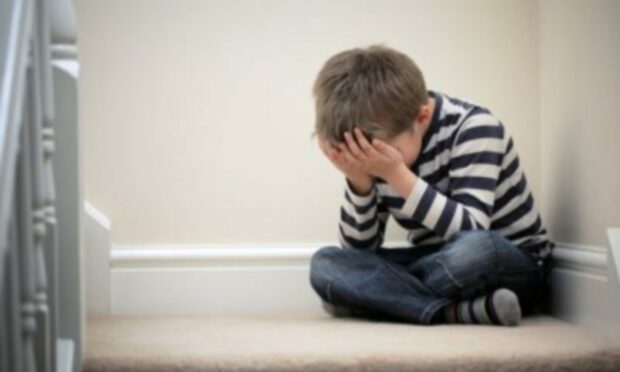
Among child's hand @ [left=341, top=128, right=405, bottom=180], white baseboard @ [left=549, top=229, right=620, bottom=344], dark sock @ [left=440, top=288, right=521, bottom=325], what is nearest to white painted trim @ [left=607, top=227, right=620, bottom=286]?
white baseboard @ [left=549, top=229, right=620, bottom=344]

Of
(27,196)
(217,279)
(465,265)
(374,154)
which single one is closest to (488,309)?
(465,265)

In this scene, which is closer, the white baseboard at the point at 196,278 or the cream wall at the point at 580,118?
the cream wall at the point at 580,118

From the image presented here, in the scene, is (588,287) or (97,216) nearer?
(588,287)

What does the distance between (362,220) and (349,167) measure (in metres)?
0.13

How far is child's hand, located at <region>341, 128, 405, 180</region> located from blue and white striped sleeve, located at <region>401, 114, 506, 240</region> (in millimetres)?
46

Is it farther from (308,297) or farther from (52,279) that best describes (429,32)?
(52,279)

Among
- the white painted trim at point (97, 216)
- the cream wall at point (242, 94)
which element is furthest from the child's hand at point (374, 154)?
the white painted trim at point (97, 216)

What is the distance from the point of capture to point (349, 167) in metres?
1.30

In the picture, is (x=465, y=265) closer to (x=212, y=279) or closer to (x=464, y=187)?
(x=464, y=187)

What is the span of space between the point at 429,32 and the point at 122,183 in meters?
0.66

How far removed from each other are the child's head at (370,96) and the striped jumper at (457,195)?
0.07 metres

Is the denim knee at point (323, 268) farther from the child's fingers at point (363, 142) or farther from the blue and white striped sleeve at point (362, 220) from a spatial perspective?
the child's fingers at point (363, 142)

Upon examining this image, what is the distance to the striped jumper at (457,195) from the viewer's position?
4.17ft

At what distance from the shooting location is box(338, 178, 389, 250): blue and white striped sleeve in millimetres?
1381
